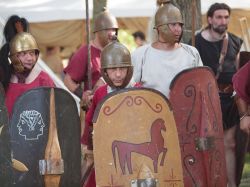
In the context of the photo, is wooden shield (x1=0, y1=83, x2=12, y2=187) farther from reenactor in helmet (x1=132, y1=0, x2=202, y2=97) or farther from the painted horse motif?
reenactor in helmet (x1=132, y1=0, x2=202, y2=97)

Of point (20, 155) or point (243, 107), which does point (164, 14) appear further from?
point (20, 155)

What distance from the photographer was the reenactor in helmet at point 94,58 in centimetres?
1165

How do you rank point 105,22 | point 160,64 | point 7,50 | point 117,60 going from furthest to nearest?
point 105,22
point 7,50
point 160,64
point 117,60

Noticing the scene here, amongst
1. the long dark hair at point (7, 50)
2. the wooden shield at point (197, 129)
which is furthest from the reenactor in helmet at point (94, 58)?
the wooden shield at point (197, 129)

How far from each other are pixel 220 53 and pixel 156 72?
2.04 m

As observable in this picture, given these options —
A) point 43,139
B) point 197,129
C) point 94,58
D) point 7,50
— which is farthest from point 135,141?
point 94,58

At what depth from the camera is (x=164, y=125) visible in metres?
9.17

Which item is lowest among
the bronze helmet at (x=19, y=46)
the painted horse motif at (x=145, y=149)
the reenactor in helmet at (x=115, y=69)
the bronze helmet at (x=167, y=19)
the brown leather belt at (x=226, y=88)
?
the painted horse motif at (x=145, y=149)

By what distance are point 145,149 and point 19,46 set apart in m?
2.05

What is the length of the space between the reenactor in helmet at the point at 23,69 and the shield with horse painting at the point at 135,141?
1.60m

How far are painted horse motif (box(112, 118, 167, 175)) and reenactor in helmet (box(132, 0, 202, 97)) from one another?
0.95 metres

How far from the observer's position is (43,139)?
948 cm

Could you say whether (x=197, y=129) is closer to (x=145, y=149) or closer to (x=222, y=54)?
(x=145, y=149)

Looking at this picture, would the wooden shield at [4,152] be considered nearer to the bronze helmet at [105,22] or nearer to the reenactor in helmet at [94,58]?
the reenactor in helmet at [94,58]
